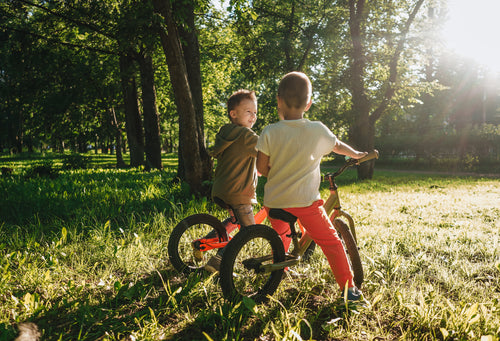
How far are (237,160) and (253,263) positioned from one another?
87 centimetres

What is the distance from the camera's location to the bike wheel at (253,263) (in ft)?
7.19

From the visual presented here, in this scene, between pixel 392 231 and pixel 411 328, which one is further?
pixel 392 231

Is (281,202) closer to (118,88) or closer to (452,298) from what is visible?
(452,298)

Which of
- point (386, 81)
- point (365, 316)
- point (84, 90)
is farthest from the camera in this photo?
point (84, 90)

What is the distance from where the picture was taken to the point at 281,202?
230 centimetres

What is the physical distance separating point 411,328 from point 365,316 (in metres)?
0.30

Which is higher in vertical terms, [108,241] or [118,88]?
[118,88]

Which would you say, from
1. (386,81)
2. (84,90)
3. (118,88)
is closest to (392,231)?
(386,81)

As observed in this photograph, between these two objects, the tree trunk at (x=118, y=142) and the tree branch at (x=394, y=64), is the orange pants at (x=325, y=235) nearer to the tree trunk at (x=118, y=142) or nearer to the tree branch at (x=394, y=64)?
the tree branch at (x=394, y=64)

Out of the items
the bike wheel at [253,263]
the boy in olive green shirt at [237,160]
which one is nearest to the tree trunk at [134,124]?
the boy in olive green shirt at [237,160]

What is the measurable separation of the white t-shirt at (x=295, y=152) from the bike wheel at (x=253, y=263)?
0.29 m

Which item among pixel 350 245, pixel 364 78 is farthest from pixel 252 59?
pixel 350 245

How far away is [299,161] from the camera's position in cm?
228

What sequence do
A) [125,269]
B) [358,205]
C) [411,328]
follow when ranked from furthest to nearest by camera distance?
[358,205] → [125,269] → [411,328]
